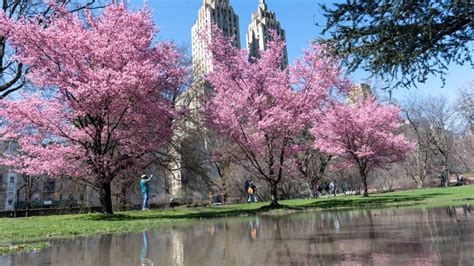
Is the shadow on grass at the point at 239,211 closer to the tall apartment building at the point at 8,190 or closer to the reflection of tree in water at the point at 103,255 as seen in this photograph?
the reflection of tree in water at the point at 103,255

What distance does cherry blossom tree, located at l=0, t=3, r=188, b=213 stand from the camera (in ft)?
42.5

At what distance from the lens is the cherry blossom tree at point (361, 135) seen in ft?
82.3

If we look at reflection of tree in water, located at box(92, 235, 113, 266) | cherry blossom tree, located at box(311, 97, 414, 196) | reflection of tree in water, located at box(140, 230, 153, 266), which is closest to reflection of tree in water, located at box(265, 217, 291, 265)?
reflection of tree in water, located at box(140, 230, 153, 266)

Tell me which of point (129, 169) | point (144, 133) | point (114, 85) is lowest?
point (129, 169)

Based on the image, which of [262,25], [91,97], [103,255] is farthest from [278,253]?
[262,25]

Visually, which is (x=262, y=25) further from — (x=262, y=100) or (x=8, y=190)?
(x=262, y=100)

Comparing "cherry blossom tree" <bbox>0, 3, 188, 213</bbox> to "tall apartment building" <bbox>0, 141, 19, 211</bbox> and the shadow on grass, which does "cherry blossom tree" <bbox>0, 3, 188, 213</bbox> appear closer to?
the shadow on grass

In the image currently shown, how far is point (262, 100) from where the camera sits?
53.6 feet

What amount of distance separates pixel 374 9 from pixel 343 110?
1896cm

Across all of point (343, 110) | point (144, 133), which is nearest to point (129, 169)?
point (144, 133)

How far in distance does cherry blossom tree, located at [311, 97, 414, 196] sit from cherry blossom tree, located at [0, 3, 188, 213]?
46.8 feet

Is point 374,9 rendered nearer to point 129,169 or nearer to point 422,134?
point 129,169

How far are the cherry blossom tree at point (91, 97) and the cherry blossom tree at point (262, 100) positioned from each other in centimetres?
278

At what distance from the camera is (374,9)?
657cm
